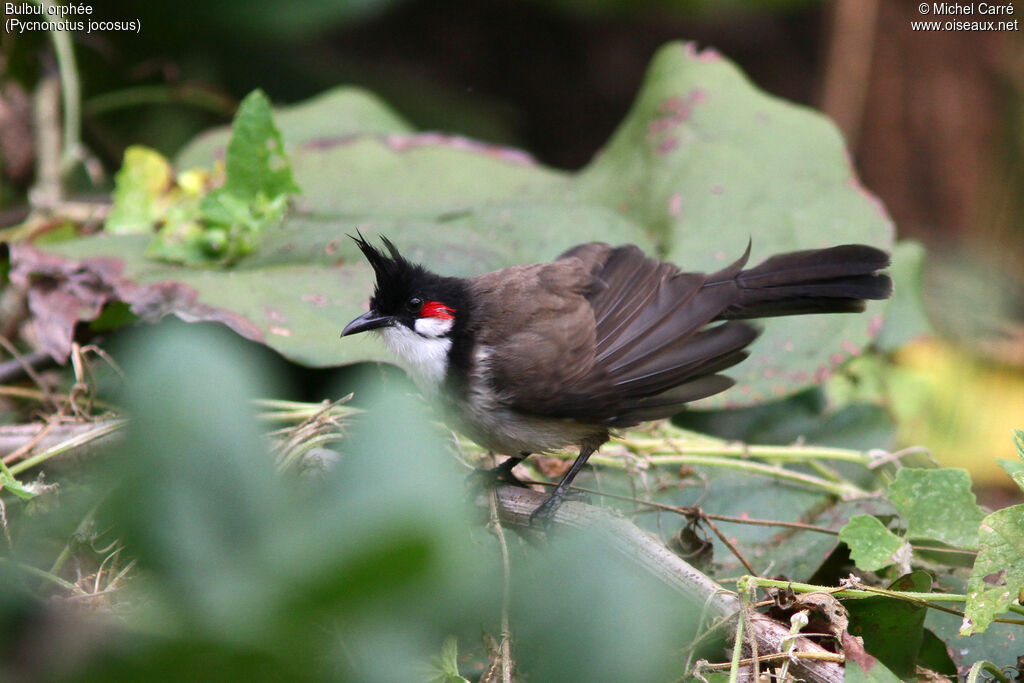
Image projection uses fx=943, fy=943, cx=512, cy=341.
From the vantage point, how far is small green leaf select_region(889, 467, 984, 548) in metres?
1.88

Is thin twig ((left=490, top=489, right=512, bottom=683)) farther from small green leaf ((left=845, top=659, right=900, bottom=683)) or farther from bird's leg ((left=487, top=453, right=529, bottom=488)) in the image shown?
small green leaf ((left=845, top=659, right=900, bottom=683))

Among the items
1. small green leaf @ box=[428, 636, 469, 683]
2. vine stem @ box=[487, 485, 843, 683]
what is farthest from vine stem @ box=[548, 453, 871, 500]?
small green leaf @ box=[428, 636, 469, 683]

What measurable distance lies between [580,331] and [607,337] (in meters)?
0.07

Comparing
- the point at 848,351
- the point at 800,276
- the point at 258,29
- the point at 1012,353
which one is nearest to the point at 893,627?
the point at 800,276

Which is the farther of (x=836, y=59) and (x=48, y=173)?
(x=836, y=59)

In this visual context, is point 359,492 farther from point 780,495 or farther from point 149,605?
point 780,495

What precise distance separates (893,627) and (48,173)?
3.27m

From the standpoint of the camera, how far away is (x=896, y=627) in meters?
1.73

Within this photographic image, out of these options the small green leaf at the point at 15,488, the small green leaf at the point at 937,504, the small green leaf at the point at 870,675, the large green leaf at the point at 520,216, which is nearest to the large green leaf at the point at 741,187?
the large green leaf at the point at 520,216

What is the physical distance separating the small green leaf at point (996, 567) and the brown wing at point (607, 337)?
61 cm

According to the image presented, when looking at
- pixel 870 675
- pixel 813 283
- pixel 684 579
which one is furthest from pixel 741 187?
pixel 870 675

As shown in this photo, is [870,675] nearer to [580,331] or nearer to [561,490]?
[561,490]

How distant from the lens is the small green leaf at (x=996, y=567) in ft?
5.03

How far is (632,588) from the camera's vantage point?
1.32m
